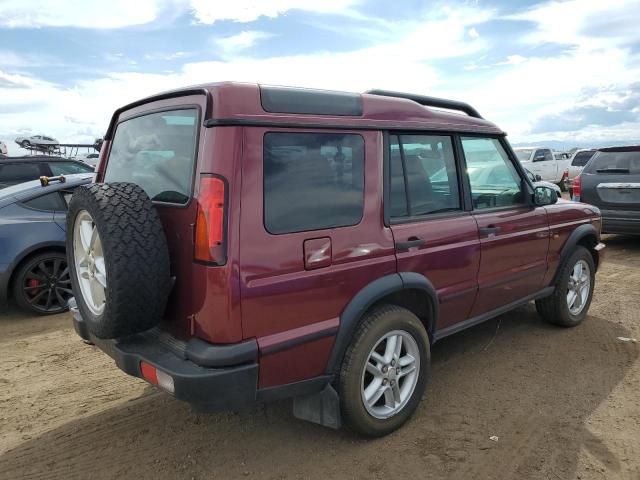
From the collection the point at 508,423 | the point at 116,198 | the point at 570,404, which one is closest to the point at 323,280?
the point at 116,198

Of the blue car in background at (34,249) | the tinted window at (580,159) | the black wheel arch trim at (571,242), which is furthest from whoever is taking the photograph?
the tinted window at (580,159)

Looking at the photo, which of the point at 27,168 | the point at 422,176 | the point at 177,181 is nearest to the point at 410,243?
the point at 422,176

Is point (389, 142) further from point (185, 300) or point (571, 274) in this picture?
point (571, 274)

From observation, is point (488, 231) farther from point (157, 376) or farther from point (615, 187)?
point (615, 187)

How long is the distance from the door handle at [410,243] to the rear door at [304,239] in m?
0.09

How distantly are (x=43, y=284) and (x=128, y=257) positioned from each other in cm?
361

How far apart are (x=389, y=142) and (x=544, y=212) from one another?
6.15 ft

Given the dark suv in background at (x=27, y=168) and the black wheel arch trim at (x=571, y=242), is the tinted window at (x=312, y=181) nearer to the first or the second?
the black wheel arch trim at (x=571, y=242)

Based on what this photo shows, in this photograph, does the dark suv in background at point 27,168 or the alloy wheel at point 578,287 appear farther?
the dark suv in background at point 27,168

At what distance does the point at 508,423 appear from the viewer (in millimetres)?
3049

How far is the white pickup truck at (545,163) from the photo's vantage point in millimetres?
18562

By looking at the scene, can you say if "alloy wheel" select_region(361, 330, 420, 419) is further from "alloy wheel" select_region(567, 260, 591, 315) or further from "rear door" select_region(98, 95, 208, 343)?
"alloy wheel" select_region(567, 260, 591, 315)

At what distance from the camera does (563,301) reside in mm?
4461

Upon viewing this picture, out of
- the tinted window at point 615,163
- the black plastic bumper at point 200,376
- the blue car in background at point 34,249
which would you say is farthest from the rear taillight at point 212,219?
the tinted window at point 615,163
